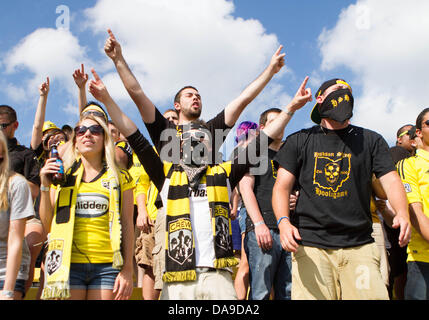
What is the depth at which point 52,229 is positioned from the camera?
3873mm

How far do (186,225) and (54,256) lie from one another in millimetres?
1160

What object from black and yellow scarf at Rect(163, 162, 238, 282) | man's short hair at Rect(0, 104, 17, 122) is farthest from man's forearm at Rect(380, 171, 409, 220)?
man's short hair at Rect(0, 104, 17, 122)

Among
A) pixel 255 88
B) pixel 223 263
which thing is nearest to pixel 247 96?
pixel 255 88

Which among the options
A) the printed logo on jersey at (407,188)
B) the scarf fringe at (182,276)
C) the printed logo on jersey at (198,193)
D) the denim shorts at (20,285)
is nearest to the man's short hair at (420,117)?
the printed logo on jersey at (407,188)

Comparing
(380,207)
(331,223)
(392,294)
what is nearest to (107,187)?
(331,223)

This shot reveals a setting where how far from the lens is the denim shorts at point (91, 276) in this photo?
3721mm

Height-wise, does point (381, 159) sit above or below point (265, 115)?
below

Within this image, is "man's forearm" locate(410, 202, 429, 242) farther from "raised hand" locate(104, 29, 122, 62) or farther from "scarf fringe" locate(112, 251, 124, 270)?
"raised hand" locate(104, 29, 122, 62)

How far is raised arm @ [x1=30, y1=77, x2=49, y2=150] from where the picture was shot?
21.0 ft

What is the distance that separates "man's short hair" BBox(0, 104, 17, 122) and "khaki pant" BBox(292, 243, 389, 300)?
13.0 feet

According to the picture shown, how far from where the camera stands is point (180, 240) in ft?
11.7

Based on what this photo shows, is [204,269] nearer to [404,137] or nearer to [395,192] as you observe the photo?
[395,192]

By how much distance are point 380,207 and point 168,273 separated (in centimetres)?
307

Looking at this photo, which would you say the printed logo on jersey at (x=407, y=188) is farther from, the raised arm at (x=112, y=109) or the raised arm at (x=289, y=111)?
the raised arm at (x=112, y=109)
